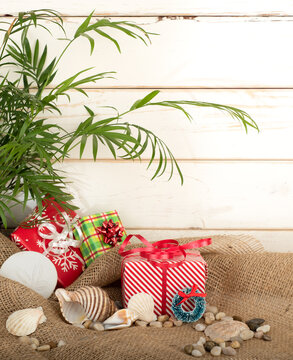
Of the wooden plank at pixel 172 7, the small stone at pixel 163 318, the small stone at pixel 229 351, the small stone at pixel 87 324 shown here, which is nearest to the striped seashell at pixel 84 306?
the small stone at pixel 87 324

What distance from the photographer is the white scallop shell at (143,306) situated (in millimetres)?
1279

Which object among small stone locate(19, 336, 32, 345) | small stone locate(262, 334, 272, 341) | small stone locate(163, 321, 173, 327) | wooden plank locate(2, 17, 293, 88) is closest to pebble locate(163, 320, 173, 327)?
small stone locate(163, 321, 173, 327)

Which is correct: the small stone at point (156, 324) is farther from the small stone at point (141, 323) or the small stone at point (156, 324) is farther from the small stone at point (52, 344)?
the small stone at point (52, 344)

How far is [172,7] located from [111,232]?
78 cm

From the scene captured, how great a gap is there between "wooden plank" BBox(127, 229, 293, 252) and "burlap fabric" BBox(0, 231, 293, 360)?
0.21 meters

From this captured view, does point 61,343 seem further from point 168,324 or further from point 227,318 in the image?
point 227,318

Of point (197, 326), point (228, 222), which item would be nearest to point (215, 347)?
point (197, 326)

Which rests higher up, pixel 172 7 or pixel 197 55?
pixel 172 7

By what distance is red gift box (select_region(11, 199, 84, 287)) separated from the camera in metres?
1.56

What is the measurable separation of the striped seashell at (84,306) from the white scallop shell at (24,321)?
91mm

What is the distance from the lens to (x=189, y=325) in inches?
49.8

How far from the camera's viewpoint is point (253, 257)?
145 cm

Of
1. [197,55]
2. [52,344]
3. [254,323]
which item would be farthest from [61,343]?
[197,55]

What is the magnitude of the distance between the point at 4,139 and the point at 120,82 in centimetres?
44
